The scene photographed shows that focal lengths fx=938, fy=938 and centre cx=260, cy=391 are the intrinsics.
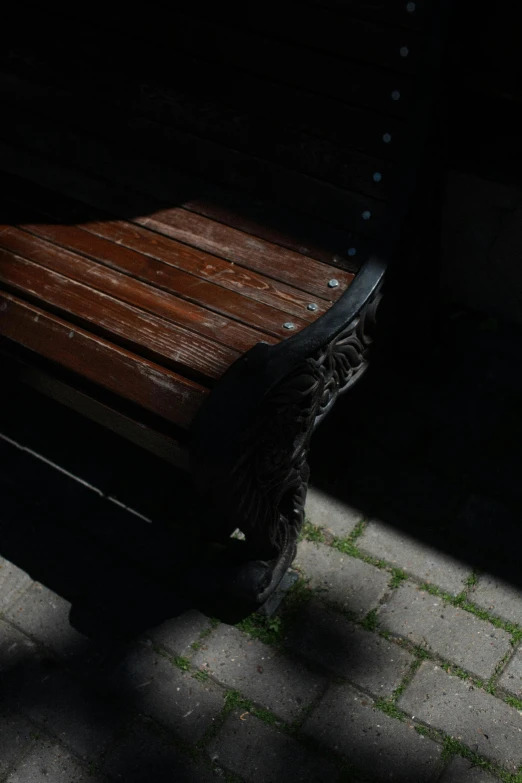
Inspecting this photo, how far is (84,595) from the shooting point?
2809mm

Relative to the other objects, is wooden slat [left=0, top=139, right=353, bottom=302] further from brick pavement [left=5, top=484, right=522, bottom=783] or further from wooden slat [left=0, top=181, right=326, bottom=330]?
brick pavement [left=5, top=484, right=522, bottom=783]

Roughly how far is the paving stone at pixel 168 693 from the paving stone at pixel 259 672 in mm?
62

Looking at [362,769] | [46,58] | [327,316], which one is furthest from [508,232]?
[362,769]

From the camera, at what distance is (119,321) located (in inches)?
98.7

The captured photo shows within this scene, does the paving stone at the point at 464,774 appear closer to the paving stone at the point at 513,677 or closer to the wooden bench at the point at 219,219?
the paving stone at the point at 513,677

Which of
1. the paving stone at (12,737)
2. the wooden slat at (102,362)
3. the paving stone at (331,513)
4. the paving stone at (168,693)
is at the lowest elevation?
the paving stone at (12,737)

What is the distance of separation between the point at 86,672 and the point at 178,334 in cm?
99

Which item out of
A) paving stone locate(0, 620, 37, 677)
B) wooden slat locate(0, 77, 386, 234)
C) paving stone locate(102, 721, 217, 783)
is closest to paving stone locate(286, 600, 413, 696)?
paving stone locate(102, 721, 217, 783)

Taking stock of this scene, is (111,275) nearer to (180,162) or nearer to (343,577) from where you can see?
(180,162)

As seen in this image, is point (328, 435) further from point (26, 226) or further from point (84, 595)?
point (26, 226)

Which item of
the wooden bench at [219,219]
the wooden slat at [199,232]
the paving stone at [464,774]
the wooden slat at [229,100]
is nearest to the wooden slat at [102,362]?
the wooden bench at [219,219]

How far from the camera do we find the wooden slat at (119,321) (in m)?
2.37

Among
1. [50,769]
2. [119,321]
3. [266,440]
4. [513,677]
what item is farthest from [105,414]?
[513,677]

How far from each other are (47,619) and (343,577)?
88 centimetres
